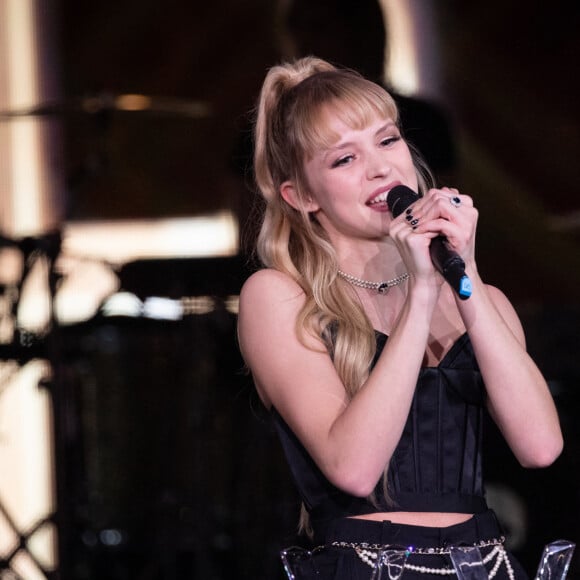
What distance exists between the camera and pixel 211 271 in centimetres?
256

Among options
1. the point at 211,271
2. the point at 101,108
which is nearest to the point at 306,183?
the point at 211,271

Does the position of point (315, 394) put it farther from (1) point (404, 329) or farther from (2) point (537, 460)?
(2) point (537, 460)

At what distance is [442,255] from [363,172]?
0.81 ft

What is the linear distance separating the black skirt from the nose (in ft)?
1.49

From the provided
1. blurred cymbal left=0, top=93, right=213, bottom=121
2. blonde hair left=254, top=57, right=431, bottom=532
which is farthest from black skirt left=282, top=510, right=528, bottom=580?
blurred cymbal left=0, top=93, right=213, bottom=121

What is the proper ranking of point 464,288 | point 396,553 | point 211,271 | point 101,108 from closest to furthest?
point 464,288
point 396,553
point 211,271
point 101,108

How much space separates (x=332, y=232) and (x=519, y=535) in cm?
170

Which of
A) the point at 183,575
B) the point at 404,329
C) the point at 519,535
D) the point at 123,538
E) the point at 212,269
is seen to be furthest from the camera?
the point at 123,538

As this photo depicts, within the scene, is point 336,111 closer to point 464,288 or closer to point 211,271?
point 464,288

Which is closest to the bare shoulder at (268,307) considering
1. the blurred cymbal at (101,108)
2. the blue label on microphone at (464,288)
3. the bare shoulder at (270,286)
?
the bare shoulder at (270,286)

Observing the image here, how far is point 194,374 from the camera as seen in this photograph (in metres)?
2.91

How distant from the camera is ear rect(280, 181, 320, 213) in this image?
1.49 meters

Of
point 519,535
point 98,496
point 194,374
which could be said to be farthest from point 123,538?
point 519,535

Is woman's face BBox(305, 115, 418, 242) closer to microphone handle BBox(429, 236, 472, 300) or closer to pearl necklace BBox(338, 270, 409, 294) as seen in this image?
pearl necklace BBox(338, 270, 409, 294)
